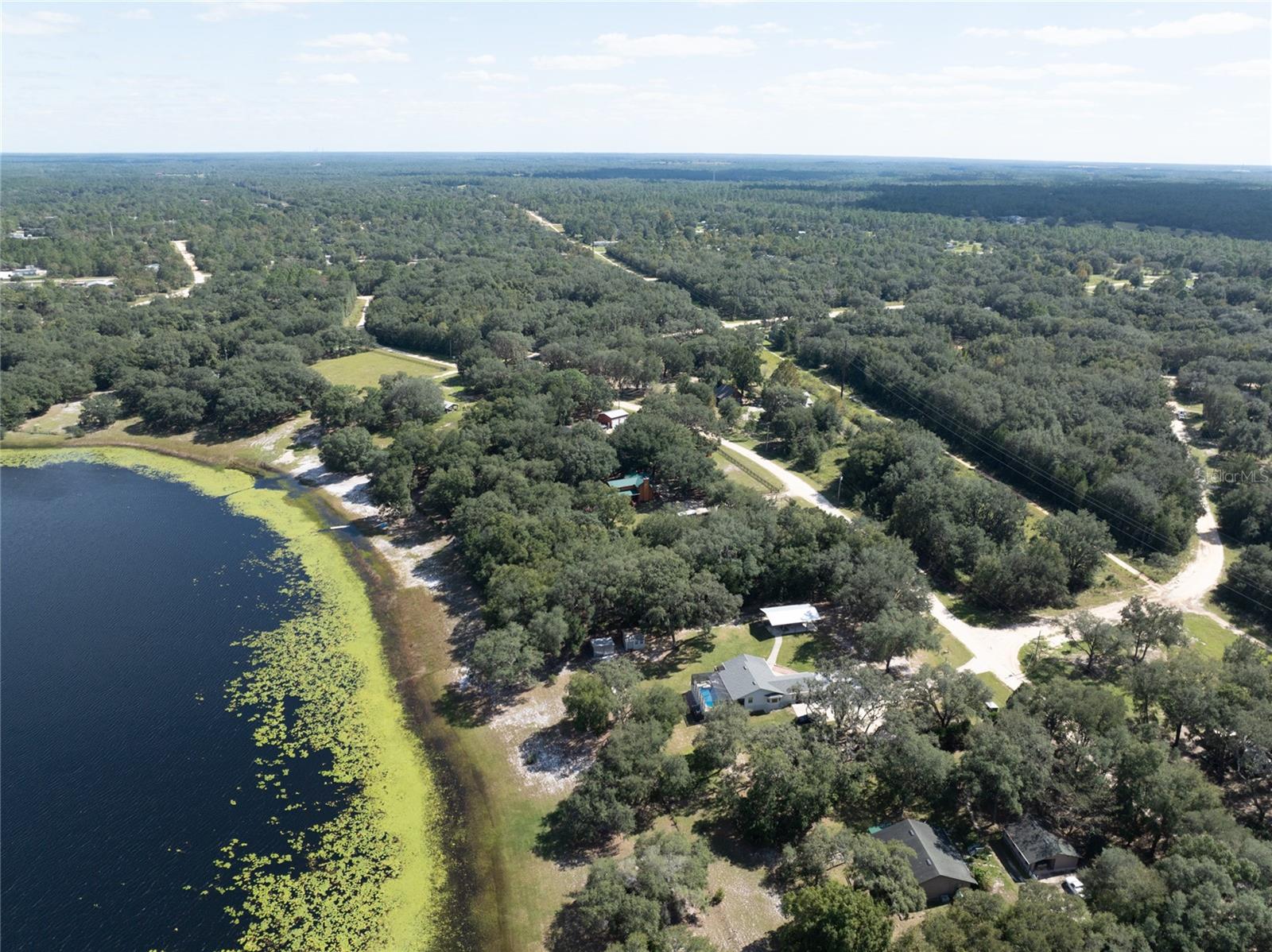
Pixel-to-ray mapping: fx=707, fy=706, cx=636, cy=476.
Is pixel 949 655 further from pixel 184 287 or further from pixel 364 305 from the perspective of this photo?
pixel 184 287

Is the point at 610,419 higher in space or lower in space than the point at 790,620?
higher

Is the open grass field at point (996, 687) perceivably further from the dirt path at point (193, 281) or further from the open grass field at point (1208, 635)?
the dirt path at point (193, 281)

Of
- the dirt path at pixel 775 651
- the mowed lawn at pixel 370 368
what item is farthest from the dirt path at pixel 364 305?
the dirt path at pixel 775 651

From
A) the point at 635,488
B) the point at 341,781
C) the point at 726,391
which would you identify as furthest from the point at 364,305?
the point at 341,781

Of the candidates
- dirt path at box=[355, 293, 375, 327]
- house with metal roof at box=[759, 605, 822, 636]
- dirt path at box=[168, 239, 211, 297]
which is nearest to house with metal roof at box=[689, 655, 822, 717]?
house with metal roof at box=[759, 605, 822, 636]

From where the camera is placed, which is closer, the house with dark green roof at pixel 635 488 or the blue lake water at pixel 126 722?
the blue lake water at pixel 126 722

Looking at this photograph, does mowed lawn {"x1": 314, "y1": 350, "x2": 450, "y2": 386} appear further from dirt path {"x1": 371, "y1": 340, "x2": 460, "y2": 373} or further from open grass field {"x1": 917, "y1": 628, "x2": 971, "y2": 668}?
open grass field {"x1": 917, "y1": 628, "x2": 971, "y2": 668}
